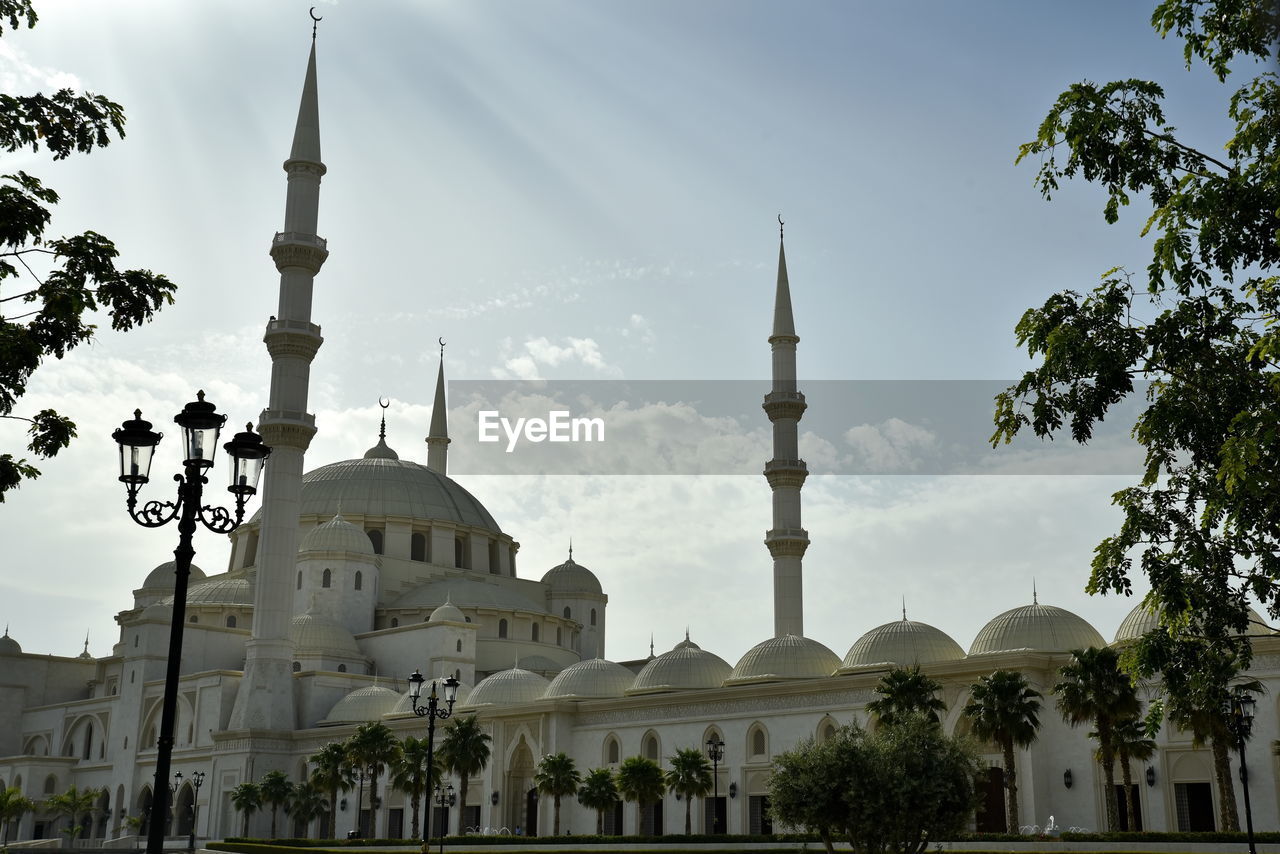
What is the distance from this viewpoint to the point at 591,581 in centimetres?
8344

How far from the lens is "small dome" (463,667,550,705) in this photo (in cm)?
5788

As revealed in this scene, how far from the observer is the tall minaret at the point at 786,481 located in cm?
5672

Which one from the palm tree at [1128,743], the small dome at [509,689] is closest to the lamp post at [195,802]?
the small dome at [509,689]

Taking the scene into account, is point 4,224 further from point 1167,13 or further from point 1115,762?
point 1115,762

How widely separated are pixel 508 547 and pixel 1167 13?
72404mm

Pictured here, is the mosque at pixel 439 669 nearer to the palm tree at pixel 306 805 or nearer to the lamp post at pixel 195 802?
the lamp post at pixel 195 802

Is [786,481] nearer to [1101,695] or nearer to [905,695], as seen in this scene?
[905,695]

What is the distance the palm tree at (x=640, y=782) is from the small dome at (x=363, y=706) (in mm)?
20871

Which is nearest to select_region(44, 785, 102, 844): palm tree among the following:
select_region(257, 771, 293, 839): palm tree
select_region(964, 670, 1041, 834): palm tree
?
A: select_region(257, 771, 293, 839): palm tree

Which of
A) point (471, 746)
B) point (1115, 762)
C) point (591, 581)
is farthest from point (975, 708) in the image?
point (591, 581)

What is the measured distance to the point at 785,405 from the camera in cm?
5841

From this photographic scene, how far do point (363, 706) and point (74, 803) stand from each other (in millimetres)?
15871

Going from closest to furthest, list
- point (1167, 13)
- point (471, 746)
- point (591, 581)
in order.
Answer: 1. point (1167, 13)
2. point (471, 746)
3. point (591, 581)

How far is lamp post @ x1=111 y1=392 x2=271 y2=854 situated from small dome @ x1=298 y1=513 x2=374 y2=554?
5835cm
